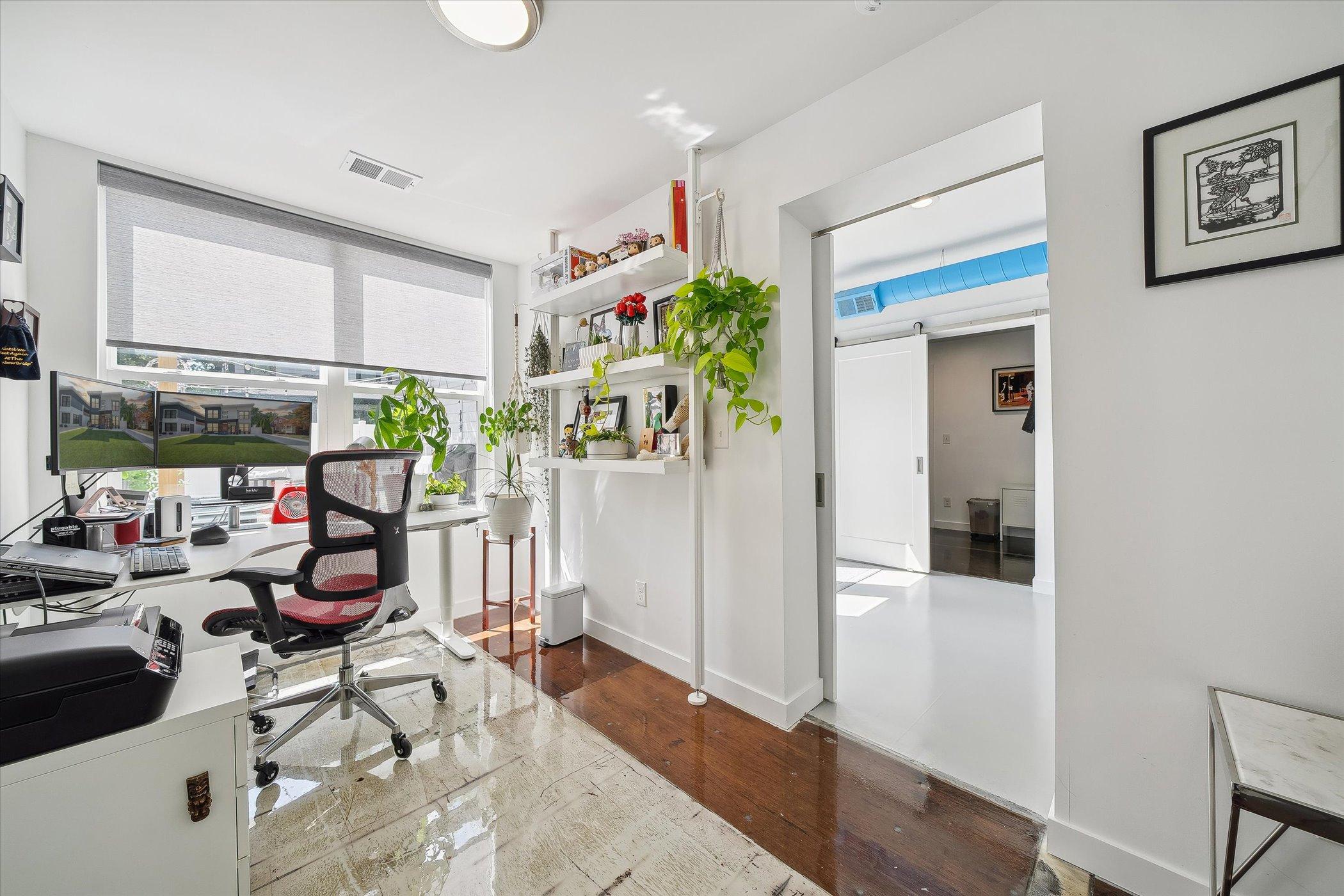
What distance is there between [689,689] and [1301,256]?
2608mm

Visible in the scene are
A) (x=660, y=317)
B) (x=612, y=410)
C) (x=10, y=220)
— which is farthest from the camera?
(x=612, y=410)

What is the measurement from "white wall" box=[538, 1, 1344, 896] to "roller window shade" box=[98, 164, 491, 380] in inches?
124

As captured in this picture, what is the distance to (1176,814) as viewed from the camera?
1.32m

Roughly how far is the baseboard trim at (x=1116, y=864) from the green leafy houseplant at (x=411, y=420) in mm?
3325

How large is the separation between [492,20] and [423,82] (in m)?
0.50

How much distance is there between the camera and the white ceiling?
1633 millimetres

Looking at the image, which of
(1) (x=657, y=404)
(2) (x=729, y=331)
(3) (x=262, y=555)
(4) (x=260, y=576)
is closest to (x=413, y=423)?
(3) (x=262, y=555)

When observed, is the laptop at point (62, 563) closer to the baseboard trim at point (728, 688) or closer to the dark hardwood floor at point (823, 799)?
the dark hardwood floor at point (823, 799)

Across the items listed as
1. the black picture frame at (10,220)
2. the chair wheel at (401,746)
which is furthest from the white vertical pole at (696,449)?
the black picture frame at (10,220)

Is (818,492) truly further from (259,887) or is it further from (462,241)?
(462,241)

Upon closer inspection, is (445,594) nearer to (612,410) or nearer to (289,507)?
(289,507)

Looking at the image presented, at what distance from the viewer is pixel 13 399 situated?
2.05 meters

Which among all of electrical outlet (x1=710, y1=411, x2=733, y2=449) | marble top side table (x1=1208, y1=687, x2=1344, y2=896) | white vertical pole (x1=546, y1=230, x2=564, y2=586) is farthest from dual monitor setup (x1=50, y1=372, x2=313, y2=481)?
marble top side table (x1=1208, y1=687, x2=1344, y2=896)

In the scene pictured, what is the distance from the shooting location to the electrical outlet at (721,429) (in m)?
2.39
